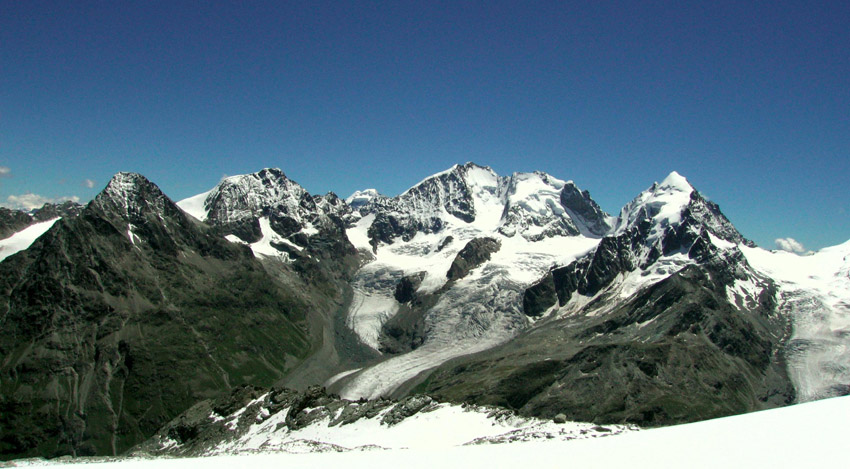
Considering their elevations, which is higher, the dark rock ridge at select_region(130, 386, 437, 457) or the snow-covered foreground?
the snow-covered foreground

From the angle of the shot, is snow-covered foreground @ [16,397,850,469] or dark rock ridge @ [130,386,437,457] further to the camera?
dark rock ridge @ [130,386,437,457]

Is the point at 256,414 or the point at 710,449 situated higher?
the point at 710,449

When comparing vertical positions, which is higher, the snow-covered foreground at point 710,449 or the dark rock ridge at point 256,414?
the snow-covered foreground at point 710,449

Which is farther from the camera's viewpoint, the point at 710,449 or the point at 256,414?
the point at 256,414

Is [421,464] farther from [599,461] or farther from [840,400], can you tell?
[840,400]

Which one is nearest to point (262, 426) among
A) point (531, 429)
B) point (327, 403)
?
point (327, 403)

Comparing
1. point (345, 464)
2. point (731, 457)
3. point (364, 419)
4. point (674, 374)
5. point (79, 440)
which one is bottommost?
point (79, 440)

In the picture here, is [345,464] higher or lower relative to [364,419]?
higher

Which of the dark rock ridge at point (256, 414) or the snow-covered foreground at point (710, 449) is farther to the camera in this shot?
the dark rock ridge at point (256, 414)
